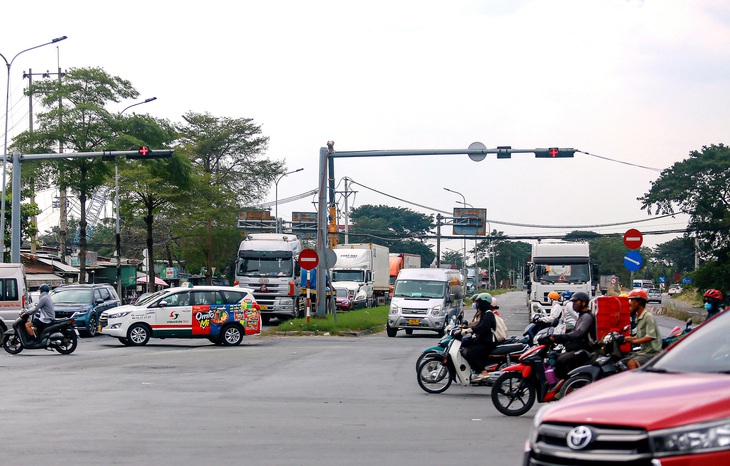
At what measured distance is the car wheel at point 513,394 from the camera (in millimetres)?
12344

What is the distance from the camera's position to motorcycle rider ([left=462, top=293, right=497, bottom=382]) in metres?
14.5

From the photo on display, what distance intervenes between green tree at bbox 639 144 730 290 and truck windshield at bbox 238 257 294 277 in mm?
30764

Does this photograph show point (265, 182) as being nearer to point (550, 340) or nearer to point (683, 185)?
point (683, 185)

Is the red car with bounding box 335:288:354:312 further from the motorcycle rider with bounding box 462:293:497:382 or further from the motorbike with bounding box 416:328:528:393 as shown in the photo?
the motorcycle rider with bounding box 462:293:497:382

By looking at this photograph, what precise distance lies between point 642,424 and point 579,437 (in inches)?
13.0

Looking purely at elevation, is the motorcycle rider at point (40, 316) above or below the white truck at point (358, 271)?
below

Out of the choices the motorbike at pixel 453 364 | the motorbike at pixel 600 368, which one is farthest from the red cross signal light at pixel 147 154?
the motorbike at pixel 600 368

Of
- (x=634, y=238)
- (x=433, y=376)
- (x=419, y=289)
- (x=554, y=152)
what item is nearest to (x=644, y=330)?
(x=433, y=376)

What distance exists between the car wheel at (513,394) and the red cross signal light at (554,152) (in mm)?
17537

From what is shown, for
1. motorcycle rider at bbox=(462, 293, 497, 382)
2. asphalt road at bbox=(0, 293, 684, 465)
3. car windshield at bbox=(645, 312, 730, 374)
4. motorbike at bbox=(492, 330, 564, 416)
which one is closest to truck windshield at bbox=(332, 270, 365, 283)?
asphalt road at bbox=(0, 293, 684, 465)

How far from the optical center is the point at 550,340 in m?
12.7

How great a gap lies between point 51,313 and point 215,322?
492cm

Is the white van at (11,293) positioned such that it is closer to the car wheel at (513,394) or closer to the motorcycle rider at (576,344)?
the car wheel at (513,394)

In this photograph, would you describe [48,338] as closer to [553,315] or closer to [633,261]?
[553,315]
